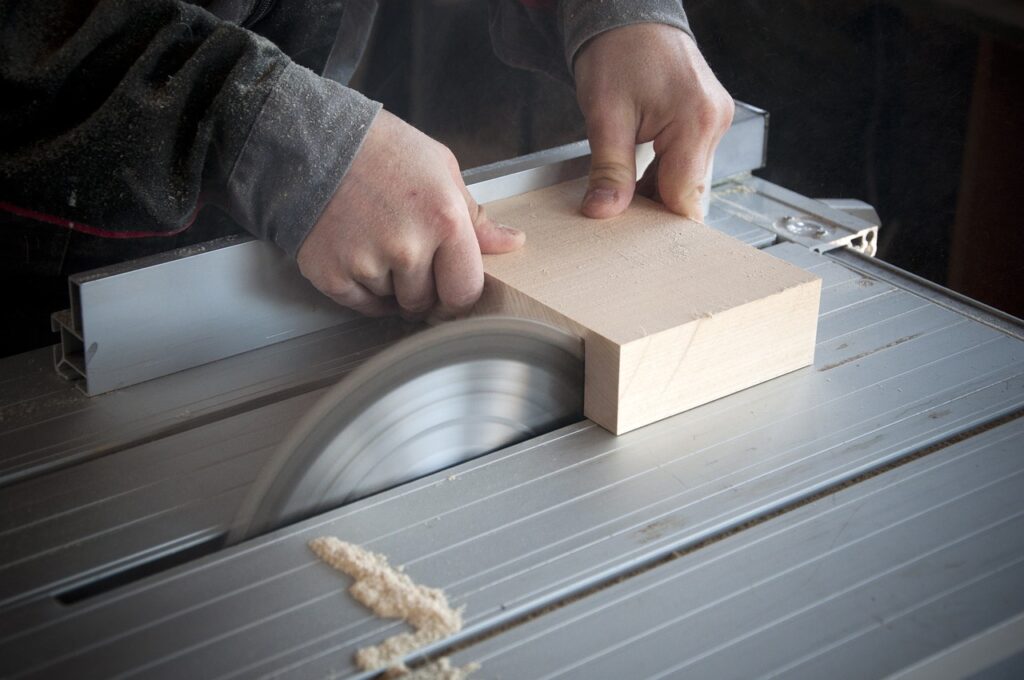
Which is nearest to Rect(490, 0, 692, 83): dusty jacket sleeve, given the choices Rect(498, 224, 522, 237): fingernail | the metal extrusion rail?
Rect(498, 224, 522, 237): fingernail

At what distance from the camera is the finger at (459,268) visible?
132 cm

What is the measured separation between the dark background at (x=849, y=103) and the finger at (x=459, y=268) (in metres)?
0.67

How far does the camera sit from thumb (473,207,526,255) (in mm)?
1404

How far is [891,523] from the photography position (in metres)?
1.10

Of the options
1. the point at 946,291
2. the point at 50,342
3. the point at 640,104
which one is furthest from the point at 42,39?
the point at 946,291

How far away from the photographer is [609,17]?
1.65 m

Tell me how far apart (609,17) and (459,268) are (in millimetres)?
542

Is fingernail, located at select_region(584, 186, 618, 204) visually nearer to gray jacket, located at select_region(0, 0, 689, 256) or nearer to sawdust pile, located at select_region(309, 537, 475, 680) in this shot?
gray jacket, located at select_region(0, 0, 689, 256)

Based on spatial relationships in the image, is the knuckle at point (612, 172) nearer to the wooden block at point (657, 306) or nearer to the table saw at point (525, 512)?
the wooden block at point (657, 306)

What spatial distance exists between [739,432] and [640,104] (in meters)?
0.56

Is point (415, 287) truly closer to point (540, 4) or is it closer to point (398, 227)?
point (398, 227)

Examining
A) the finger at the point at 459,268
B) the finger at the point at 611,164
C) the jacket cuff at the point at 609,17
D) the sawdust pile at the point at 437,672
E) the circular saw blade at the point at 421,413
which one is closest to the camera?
the sawdust pile at the point at 437,672

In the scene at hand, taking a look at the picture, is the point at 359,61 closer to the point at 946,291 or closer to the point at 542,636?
the point at 946,291

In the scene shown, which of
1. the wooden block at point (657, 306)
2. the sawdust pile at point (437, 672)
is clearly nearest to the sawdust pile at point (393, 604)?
the sawdust pile at point (437, 672)
